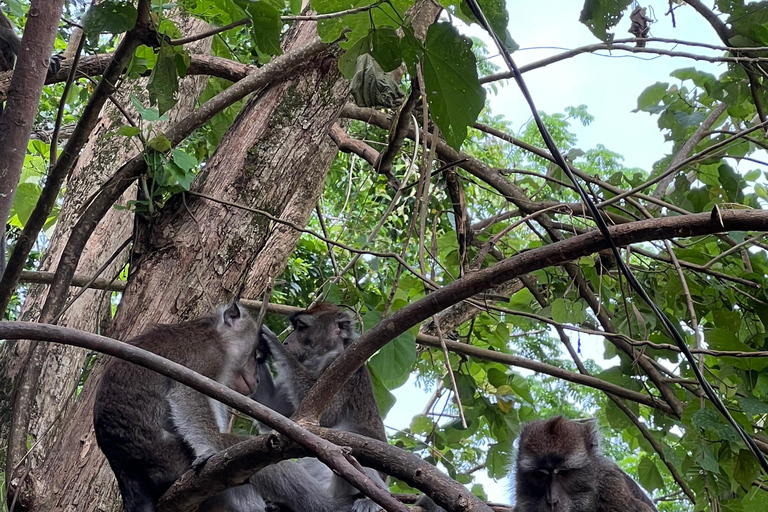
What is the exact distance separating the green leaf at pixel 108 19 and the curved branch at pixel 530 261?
53.9 inches

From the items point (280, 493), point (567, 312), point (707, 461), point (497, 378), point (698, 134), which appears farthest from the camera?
point (497, 378)

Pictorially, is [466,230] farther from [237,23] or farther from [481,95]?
[481,95]

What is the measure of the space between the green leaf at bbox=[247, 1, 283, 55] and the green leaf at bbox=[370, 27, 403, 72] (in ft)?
2.33

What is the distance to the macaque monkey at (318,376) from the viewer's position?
4.34 meters

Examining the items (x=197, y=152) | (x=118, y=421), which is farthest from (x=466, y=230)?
(x=197, y=152)

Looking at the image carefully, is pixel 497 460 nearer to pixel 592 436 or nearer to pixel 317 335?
pixel 592 436

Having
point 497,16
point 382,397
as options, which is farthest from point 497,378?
point 497,16

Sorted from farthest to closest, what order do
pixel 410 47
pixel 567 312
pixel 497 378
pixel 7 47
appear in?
pixel 7 47, pixel 497 378, pixel 567 312, pixel 410 47

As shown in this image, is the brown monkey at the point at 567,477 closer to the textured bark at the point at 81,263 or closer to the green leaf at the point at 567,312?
the green leaf at the point at 567,312

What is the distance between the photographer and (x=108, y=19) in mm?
2619

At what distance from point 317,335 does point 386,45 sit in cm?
292

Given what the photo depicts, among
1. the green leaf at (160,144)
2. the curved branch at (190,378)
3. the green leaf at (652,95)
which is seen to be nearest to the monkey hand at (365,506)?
the green leaf at (160,144)

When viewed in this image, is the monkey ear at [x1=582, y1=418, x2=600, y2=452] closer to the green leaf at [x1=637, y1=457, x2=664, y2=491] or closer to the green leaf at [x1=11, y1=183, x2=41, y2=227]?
the green leaf at [x1=637, y1=457, x2=664, y2=491]

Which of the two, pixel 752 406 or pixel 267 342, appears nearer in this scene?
pixel 752 406
